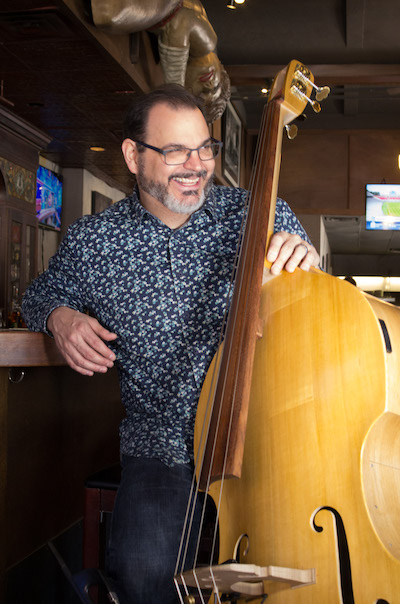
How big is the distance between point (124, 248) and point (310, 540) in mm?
818

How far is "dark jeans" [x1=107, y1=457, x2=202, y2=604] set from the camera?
1224mm

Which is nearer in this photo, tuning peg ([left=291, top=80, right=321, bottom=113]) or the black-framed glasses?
tuning peg ([left=291, top=80, right=321, bottom=113])

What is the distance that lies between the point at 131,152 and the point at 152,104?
5.3 inches

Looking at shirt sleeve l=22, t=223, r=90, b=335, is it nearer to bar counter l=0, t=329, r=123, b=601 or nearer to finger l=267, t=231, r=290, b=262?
bar counter l=0, t=329, r=123, b=601

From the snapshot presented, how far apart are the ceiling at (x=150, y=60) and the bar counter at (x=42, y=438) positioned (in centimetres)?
205

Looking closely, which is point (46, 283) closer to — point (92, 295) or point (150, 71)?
point (92, 295)

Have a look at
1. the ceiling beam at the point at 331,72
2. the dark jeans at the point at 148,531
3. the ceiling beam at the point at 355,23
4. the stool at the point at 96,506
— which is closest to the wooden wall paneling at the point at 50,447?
the stool at the point at 96,506

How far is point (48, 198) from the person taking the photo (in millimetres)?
6992

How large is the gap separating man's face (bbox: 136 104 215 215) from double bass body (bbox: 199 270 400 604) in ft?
1.54

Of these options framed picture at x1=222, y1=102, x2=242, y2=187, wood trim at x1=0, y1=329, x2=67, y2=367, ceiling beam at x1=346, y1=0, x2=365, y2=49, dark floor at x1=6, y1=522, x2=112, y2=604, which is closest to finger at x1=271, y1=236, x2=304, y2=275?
wood trim at x1=0, y1=329, x2=67, y2=367

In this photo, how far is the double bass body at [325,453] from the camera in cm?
90

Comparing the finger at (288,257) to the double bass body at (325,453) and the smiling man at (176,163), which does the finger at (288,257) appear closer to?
the double bass body at (325,453)

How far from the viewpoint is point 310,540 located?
36.5 inches

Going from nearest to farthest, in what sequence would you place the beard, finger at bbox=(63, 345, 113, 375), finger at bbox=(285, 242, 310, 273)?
finger at bbox=(285, 242, 310, 273)
finger at bbox=(63, 345, 113, 375)
the beard
